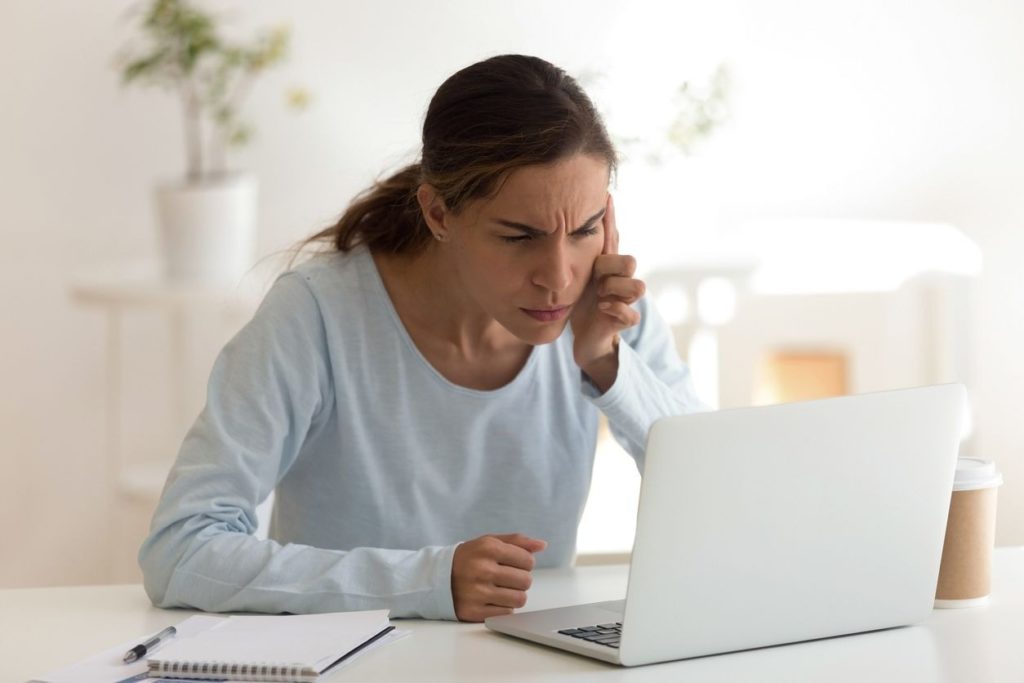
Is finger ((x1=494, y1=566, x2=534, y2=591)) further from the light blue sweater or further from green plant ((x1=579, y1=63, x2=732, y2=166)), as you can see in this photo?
green plant ((x1=579, y1=63, x2=732, y2=166))

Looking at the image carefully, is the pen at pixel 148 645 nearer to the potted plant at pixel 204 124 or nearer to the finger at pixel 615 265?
the finger at pixel 615 265

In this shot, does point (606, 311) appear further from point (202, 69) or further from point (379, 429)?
point (202, 69)

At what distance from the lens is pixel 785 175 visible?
328 centimetres

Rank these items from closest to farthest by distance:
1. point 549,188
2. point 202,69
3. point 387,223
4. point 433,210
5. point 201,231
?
point 549,188 < point 433,210 < point 387,223 < point 201,231 < point 202,69

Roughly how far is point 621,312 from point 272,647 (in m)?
0.57

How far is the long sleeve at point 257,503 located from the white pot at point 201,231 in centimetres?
134

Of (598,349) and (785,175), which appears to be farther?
(785,175)

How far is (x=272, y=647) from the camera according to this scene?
1059 mm

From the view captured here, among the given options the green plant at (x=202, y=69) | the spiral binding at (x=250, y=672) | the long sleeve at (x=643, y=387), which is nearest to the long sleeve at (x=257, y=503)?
the spiral binding at (x=250, y=672)

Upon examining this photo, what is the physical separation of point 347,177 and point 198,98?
391mm

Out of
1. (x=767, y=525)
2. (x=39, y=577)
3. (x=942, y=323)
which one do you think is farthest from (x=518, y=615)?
(x=39, y=577)

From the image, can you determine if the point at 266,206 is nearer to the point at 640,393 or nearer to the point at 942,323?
the point at 942,323

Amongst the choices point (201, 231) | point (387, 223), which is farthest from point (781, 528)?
point (201, 231)

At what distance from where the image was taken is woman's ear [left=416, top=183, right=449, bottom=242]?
Answer: 143cm
